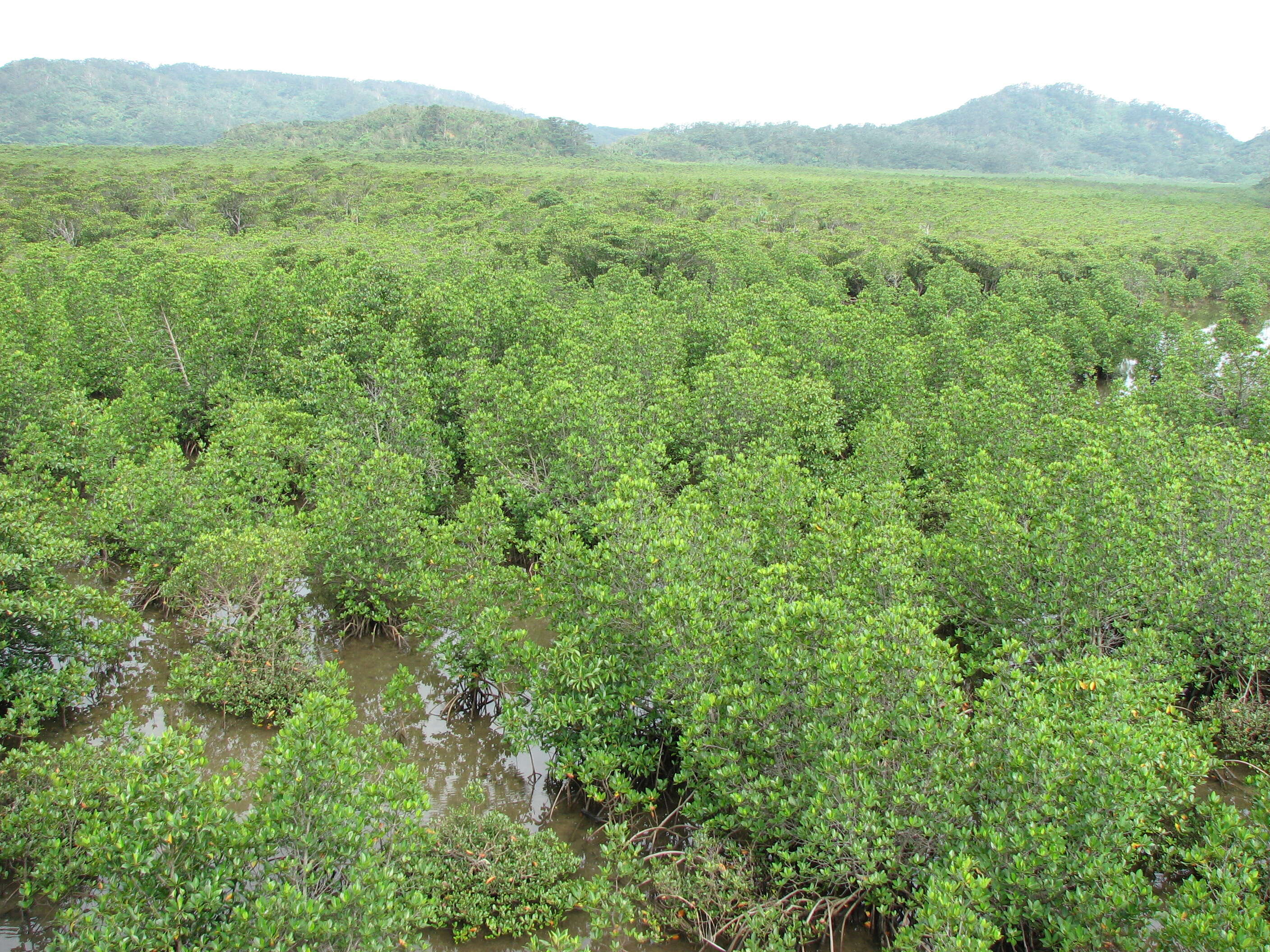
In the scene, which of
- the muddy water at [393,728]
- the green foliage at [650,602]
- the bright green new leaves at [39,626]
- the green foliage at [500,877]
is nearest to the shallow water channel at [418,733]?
the muddy water at [393,728]

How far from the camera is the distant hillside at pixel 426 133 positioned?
136250mm

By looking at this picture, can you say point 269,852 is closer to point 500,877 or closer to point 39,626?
point 500,877

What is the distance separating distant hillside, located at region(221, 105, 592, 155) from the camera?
136250 mm

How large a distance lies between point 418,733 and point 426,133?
509 feet

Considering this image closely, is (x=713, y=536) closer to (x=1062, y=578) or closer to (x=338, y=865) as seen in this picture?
(x=1062, y=578)

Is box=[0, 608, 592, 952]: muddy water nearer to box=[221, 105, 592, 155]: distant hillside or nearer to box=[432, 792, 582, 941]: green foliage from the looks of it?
box=[432, 792, 582, 941]: green foliage

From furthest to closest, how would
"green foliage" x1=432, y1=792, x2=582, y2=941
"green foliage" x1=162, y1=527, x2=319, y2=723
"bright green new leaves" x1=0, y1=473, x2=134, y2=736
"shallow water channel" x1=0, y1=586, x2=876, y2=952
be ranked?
Result: "green foliage" x1=162, y1=527, x2=319, y2=723 → "bright green new leaves" x1=0, y1=473, x2=134, y2=736 → "shallow water channel" x1=0, y1=586, x2=876, y2=952 → "green foliage" x1=432, y1=792, x2=582, y2=941

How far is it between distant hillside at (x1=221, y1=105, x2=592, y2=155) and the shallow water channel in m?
131

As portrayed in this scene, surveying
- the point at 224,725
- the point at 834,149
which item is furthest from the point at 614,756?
the point at 834,149

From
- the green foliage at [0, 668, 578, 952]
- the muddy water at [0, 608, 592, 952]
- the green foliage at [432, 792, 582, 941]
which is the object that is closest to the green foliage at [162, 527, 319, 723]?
the muddy water at [0, 608, 592, 952]

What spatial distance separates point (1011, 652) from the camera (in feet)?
42.0

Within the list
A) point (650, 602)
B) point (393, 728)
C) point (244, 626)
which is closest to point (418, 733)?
point (393, 728)

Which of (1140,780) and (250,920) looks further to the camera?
(1140,780)

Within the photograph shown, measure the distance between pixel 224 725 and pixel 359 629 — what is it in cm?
386
